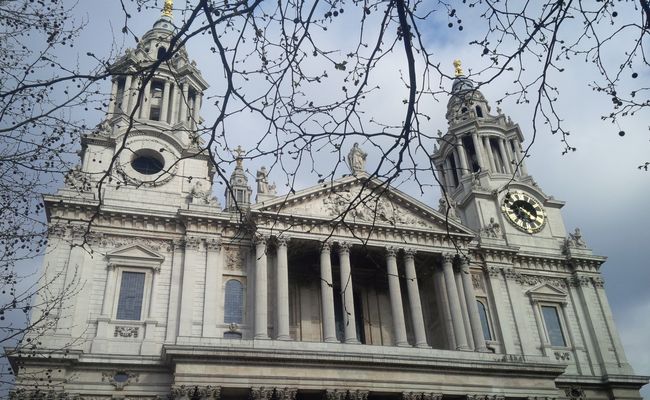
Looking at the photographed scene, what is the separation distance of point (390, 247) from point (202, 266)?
9.43m

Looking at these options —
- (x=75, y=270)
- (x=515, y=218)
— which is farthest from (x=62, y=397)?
(x=515, y=218)

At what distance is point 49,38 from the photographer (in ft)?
32.3

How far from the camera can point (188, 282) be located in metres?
28.4

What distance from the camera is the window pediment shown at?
28359 millimetres

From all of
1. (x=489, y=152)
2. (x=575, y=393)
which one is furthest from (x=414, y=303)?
(x=489, y=152)

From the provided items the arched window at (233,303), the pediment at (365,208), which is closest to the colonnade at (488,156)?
the pediment at (365,208)

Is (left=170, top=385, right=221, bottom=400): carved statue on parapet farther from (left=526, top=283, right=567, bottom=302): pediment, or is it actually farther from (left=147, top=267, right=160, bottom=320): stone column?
(left=526, top=283, right=567, bottom=302): pediment

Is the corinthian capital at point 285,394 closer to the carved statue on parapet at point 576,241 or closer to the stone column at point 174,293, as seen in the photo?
the stone column at point 174,293

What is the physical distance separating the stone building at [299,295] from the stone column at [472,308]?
0.34 ft

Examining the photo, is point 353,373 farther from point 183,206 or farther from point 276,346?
point 183,206

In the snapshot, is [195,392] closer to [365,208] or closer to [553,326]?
[365,208]

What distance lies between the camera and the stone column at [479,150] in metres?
42.1

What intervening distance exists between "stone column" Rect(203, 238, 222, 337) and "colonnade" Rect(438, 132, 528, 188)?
18970 mm

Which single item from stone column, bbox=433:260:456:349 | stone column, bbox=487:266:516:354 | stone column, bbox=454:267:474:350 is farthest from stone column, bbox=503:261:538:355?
stone column, bbox=433:260:456:349
